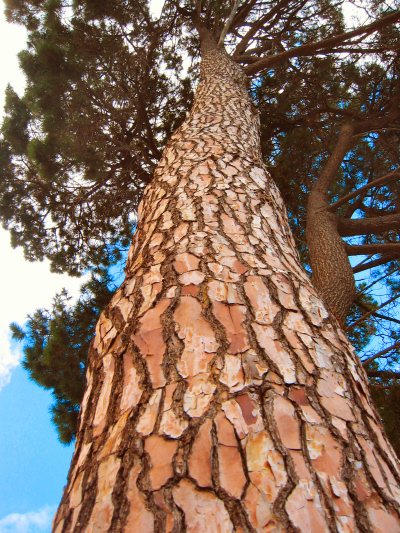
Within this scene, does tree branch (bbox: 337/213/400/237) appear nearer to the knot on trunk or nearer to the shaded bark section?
the shaded bark section

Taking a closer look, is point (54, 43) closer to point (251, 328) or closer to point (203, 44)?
point (203, 44)

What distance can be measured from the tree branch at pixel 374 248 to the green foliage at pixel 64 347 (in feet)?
8.03

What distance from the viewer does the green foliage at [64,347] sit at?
3.35m

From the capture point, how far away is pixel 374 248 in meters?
2.82

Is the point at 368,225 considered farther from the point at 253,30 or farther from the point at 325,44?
the point at 253,30

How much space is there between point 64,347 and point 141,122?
2.87m

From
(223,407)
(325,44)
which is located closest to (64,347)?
(223,407)

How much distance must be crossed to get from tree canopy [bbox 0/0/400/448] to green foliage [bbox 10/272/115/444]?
0.13 ft

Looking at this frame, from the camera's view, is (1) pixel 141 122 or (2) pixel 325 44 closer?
(2) pixel 325 44

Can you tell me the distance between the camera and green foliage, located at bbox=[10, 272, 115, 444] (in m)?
3.35

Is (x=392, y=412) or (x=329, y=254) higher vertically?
(x=329, y=254)

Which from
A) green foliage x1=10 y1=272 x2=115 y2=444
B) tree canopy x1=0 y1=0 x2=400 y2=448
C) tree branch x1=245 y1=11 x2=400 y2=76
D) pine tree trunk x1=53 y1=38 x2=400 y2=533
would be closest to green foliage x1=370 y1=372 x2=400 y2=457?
tree canopy x1=0 y1=0 x2=400 y2=448

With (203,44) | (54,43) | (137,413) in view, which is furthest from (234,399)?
(203,44)

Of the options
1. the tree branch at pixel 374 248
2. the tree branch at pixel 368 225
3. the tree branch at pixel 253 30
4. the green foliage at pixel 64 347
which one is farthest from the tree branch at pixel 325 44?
the green foliage at pixel 64 347
